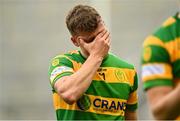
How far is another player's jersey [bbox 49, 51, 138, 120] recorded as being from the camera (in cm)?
375

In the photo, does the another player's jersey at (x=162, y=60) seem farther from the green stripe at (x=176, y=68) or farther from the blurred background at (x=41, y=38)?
the blurred background at (x=41, y=38)

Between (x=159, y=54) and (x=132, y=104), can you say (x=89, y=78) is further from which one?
(x=159, y=54)

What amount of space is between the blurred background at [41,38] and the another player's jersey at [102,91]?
10.4 ft

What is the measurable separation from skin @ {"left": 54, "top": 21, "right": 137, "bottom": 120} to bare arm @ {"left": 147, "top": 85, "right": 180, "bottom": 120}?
0.80m

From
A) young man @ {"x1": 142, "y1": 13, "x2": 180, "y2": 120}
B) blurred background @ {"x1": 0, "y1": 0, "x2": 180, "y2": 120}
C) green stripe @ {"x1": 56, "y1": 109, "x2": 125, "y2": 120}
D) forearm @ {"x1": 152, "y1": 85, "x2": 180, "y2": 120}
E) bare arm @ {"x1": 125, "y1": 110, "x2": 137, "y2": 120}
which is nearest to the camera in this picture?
forearm @ {"x1": 152, "y1": 85, "x2": 180, "y2": 120}

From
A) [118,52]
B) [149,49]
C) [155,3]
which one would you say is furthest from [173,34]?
[155,3]

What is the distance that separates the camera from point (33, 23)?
8.03 m

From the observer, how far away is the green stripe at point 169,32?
9.46 ft

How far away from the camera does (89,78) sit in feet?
12.0

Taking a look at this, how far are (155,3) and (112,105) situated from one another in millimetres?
4068

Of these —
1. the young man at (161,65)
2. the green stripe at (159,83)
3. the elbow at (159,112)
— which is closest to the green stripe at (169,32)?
the young man at (161,65)

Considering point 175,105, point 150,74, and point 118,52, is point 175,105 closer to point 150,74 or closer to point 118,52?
point 150,74

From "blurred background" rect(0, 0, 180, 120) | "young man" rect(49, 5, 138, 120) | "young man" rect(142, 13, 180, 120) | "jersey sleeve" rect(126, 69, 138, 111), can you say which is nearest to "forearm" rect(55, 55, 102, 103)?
"young man" rect(49, 5, 138, 120)

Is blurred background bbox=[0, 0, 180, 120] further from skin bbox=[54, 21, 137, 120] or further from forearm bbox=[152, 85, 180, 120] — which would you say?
forearm bbox=[152, 85, 180, 120]
